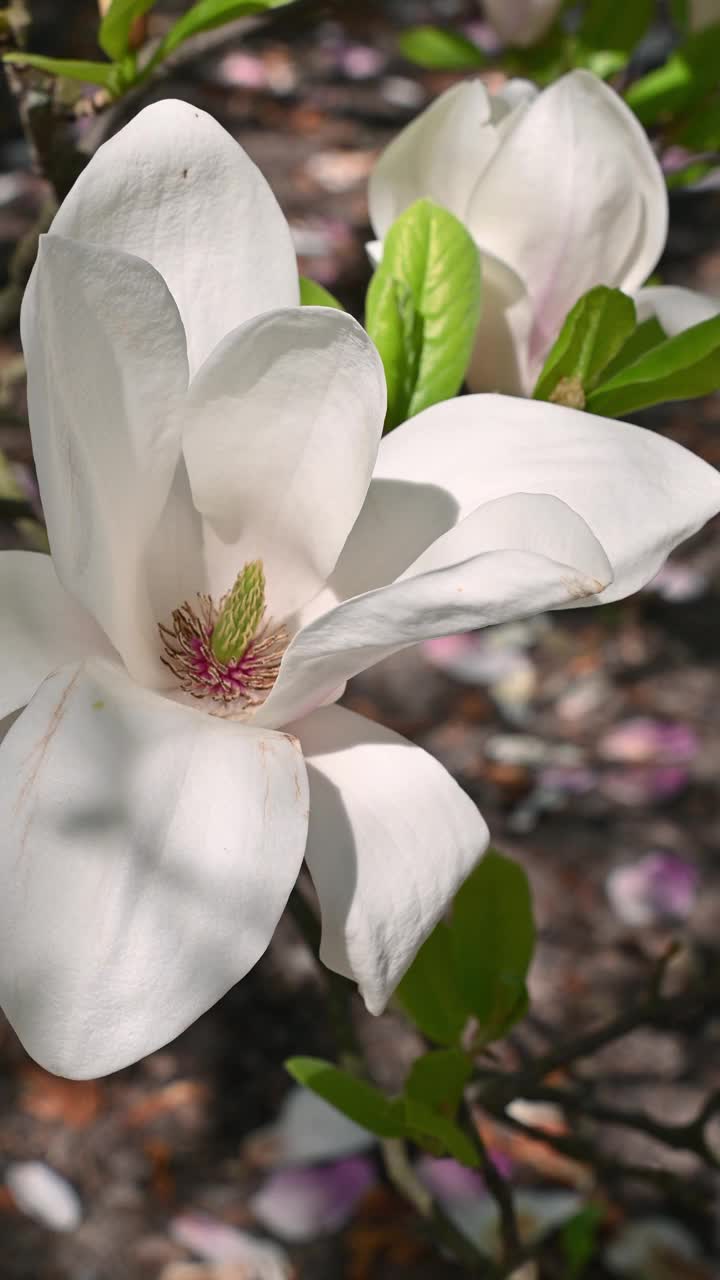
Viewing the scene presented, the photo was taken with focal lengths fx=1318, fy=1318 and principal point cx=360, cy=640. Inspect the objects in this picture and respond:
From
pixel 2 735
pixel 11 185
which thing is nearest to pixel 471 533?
pixel 2 735

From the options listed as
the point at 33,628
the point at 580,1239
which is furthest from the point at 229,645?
the point at 580,1239

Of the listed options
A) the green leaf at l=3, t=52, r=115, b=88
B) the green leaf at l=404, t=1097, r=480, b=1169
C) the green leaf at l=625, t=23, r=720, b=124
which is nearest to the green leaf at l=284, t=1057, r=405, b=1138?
the green leaf at l=404, t=1097, r=480, b=1169

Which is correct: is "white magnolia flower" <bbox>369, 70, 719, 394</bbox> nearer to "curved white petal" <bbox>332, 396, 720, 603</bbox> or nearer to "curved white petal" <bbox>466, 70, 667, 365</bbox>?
"curved white petal" <bbox>466, 70, 667, 365</bbox>

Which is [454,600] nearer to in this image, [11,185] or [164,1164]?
[164,1164]

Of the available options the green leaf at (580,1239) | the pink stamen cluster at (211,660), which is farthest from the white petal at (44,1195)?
the pink stamen cluster at (211,660)

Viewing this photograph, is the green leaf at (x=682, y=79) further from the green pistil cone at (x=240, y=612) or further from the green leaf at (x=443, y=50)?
the green pistil cone at (x=240, y=612)

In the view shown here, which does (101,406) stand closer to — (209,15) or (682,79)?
(209,15)

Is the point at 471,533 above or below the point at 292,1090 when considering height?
above
